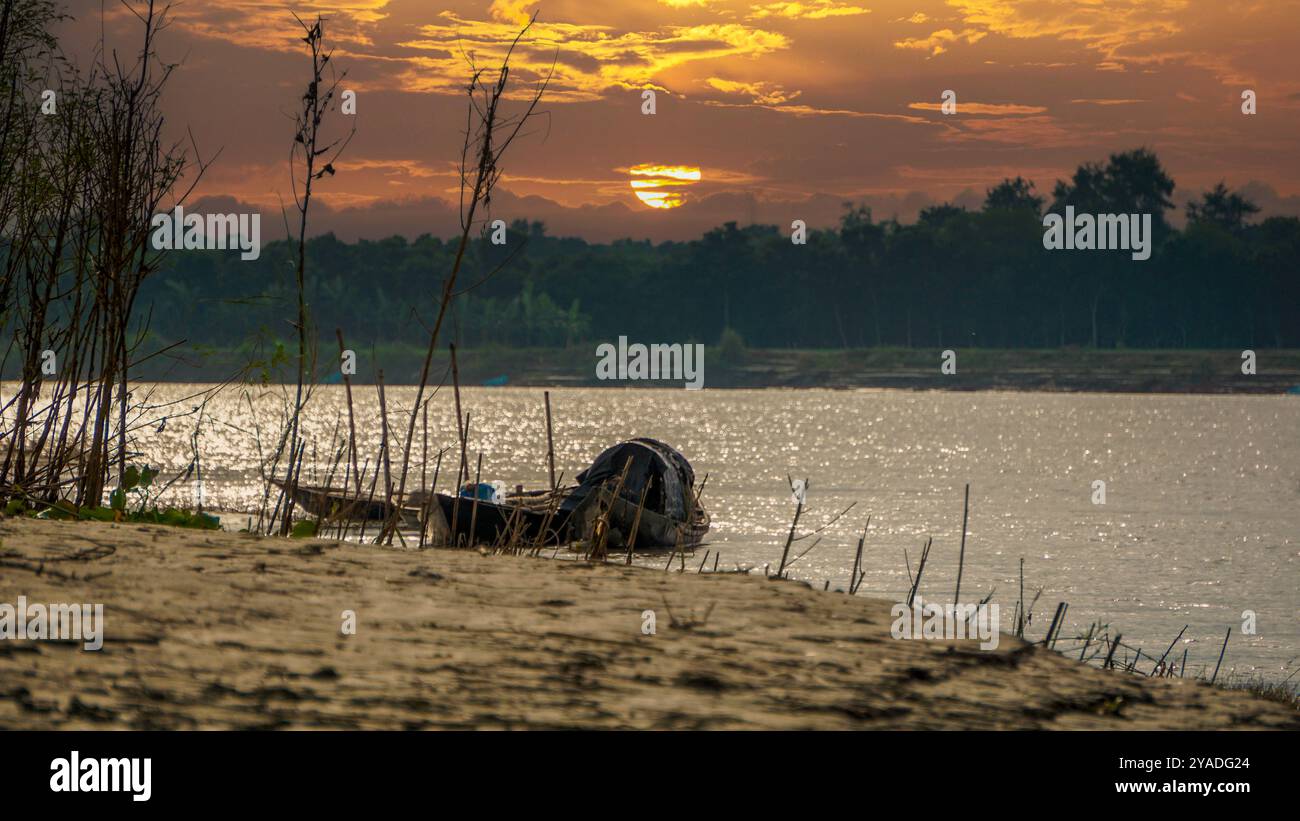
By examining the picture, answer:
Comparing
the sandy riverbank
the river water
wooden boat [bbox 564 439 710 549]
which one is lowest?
the river water

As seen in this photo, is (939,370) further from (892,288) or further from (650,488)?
(650,488)

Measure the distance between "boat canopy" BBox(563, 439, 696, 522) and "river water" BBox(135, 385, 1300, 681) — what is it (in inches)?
67.2

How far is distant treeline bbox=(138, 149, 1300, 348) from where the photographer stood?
498 feet

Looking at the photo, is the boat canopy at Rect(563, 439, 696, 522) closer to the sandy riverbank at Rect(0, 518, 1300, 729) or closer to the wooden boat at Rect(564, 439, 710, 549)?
the wooden boat at Rect(564, 439, 710, 549)

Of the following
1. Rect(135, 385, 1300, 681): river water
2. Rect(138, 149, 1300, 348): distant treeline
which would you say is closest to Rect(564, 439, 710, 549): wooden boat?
Rect(135, 385, 1300, 681): river water

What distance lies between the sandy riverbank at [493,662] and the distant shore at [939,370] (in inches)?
5763

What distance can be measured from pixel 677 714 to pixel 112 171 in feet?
23.3

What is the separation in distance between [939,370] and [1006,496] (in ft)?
317

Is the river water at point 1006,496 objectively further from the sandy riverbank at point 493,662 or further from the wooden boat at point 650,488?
the sandy riverbank at point 493,662

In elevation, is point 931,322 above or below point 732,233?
below

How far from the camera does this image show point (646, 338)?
169250 millimetres

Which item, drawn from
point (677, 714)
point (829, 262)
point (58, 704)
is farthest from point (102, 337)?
point (829, 262)
